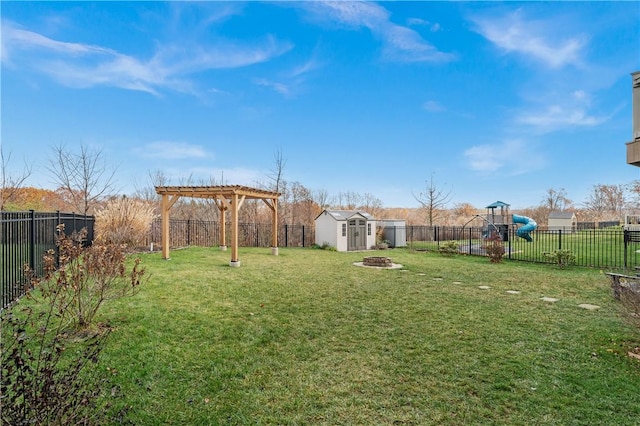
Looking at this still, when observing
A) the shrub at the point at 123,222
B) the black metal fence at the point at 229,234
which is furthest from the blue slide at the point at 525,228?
the shrub at the point at 123,222

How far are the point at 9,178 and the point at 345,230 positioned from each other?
1395cm

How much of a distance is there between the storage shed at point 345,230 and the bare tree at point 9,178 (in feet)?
40.4

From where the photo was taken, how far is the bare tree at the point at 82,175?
14.4m

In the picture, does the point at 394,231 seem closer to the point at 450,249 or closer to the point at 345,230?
the point at 345,230

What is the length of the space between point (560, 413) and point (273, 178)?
17.8 meters

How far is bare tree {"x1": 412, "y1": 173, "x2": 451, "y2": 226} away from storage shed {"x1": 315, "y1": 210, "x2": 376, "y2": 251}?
918 cm

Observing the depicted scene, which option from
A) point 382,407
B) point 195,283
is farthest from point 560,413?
point 195,283

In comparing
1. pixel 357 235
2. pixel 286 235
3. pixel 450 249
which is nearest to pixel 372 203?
pixel 357 235

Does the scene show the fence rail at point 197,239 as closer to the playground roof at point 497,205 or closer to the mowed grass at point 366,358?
the mowed grass at point 366,358

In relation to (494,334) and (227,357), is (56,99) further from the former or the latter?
(494,334)

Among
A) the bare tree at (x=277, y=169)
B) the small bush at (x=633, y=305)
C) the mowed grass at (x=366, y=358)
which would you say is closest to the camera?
the mowed grass at (x=366, y=358)

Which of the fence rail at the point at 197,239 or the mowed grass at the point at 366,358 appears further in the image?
the fence rail at the point at 197,239

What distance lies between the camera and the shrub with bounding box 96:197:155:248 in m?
11.1

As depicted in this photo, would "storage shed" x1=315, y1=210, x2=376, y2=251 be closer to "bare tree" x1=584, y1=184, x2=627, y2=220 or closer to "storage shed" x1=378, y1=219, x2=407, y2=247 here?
"storage shed" x1=378, y1=219, x2=407, y2=247
